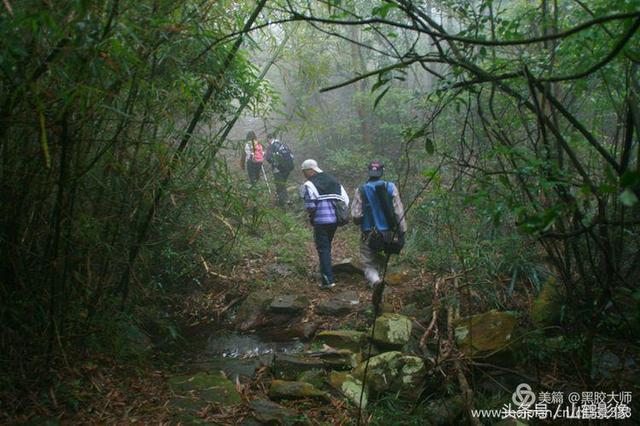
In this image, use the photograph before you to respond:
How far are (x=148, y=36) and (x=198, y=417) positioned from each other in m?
2.65

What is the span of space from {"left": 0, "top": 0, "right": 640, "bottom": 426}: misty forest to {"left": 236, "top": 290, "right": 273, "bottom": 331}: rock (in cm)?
3

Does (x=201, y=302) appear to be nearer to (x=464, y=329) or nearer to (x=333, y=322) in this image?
(x=333, y=322)

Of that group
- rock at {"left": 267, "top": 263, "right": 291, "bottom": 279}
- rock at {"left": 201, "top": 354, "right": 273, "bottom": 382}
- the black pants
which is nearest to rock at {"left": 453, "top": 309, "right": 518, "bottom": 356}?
rock at {"left": 201, "top": 354, "right": 273, "bottom": 382}

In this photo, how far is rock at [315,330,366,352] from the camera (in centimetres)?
449

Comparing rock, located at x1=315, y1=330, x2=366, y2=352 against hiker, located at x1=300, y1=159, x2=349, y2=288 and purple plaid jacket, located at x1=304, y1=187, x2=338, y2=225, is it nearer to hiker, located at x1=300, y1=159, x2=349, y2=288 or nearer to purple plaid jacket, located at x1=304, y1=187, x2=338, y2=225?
hiker, located at x1=300, y1=159, x2=349, y2=288

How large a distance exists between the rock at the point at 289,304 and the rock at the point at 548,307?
2.65m

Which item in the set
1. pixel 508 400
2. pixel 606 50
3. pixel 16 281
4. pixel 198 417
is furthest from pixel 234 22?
pixel 508 400

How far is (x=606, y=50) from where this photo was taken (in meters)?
2.93

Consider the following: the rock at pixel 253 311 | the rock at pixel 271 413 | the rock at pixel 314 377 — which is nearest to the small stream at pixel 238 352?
the rock at pixel 253 311

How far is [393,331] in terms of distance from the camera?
171 inches

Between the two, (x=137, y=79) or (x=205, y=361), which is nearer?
(x=137, y=79)

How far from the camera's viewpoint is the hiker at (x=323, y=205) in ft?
20.2

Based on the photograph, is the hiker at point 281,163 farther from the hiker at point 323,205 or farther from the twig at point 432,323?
the twig at point 432,323

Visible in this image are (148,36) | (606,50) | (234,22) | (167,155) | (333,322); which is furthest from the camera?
(333,322)
